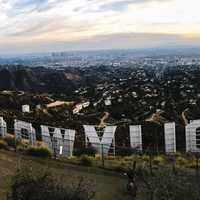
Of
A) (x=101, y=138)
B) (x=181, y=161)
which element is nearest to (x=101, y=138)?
(x=101, y=138)

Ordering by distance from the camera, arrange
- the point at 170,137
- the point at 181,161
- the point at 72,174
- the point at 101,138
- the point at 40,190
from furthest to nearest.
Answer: the point at 170,137
the point at 101,138
the point at 181,161
the point at 72,174
the point at 40,190

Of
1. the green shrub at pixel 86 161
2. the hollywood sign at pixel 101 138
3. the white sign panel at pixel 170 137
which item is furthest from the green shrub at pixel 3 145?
the white sign panel at pixel 170 137

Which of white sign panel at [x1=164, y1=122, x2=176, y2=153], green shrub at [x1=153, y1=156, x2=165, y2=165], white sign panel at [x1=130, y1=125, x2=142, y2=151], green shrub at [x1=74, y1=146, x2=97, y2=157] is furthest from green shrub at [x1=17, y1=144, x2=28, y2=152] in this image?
white sign panel at [x1=164, y1=122, x2=176, y2=153]

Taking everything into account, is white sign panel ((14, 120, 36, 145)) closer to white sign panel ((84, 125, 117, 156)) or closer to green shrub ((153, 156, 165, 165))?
white sign panel ((84, 125, 117, 156))

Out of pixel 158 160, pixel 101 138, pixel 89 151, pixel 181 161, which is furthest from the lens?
pixel 89 151

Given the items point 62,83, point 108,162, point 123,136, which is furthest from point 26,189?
point 62,83

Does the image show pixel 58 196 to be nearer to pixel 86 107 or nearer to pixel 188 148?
pixel 188 148

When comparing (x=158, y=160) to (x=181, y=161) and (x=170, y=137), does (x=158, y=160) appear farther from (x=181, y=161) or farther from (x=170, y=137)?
(x=170, y=137)
